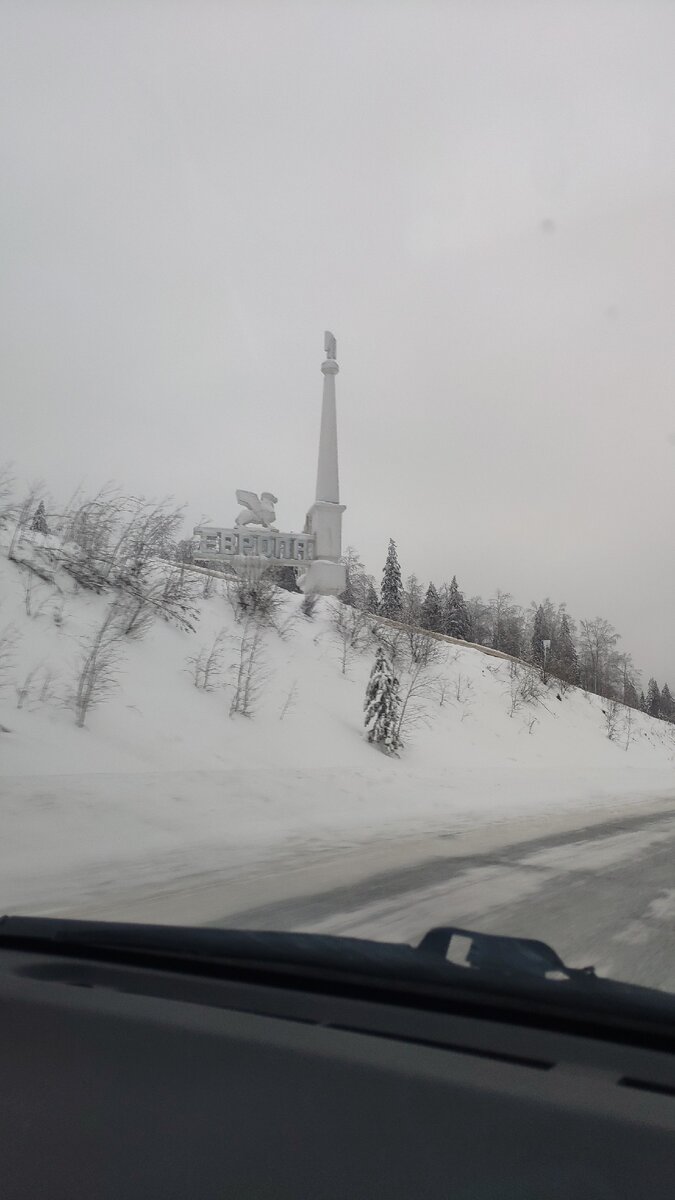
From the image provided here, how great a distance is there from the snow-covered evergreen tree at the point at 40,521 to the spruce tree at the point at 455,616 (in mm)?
45502

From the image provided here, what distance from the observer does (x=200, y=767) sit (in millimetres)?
13016

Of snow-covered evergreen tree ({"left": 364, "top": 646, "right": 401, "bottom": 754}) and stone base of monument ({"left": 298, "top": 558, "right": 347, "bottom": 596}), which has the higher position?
stone base of monument ({"left": 298, "top": 558, "right": 347, "bottom": 596})

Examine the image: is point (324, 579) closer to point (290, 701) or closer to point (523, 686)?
point (523, 686)

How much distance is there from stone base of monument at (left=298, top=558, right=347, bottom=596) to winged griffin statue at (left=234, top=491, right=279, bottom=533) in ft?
9.61

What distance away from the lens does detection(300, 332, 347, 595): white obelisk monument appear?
120 feet

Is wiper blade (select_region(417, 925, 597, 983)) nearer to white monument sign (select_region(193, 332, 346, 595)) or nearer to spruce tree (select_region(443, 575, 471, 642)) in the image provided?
white monument sign (select_region(193, 332, 346, 595))

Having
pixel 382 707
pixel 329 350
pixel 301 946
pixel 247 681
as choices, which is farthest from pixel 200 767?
pixel 329 350

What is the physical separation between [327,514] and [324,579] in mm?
3605

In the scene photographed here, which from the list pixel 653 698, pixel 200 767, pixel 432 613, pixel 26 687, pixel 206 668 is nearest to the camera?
pixel 26 687

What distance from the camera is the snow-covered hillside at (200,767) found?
8406mm

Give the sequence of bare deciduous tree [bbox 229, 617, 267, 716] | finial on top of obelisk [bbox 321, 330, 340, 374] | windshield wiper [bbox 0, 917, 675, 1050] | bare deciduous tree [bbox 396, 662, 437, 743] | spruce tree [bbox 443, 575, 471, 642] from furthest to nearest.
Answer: spruce tree [bbox 443, 575, 471, 642] → finial on top of obelisk [bbox 321, 330, 340, 374] → bare deciduous tree [bbox 396, 662, 437, 743] → bare deciduous tree [bbox 229, 617, 267, 716] → windshield wiper [bbox 0, 917, 675, 1050]

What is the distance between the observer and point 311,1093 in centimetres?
193

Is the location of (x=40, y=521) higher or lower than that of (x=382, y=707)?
higher

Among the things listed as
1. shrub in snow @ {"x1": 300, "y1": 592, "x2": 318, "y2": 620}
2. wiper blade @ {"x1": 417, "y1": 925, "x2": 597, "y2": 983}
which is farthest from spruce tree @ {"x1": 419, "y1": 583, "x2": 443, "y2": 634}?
wiper blade @ {"x1": 417, "y1": 925, "x2": 597, "y2": 983}
